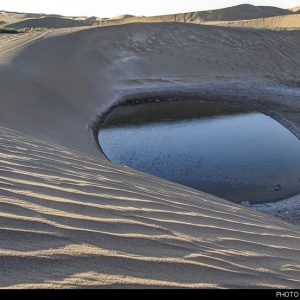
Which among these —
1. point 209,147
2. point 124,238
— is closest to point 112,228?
point 124,238

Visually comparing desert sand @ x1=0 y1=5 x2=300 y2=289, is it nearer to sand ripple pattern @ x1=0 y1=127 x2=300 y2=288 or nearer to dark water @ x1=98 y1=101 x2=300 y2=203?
sand ripple pattern @ x1=0 y1=127 x2=300 y2=288

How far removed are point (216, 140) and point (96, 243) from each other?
24.3ft

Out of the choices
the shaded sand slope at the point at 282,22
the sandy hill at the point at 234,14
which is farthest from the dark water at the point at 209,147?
the sandy hill at the point at 234,14

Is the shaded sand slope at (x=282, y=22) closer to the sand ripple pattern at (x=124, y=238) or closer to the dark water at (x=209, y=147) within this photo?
the dark water at (x=209, y=147)

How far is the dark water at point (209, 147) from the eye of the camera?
260 inches

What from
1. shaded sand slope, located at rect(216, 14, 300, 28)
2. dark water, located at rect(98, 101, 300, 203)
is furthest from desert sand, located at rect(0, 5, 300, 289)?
shaded sand slope, located at rect(216, 14, 300, 28)

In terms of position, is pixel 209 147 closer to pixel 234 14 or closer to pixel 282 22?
pixel 282 22

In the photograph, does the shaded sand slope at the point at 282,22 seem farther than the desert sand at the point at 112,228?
Yes

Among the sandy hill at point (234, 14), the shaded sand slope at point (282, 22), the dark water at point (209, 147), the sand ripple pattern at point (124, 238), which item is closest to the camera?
the sand ripple pattern at point (124, 238)

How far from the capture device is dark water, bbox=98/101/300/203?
660 centimetres

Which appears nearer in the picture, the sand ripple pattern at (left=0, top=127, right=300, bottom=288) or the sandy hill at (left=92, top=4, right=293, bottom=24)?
the sand ripple pattern at (left=0, top=127, right=300, bottom=288)

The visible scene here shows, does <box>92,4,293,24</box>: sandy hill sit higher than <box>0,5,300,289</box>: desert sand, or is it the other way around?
<box>92,4,293,24</box>: sandy hill

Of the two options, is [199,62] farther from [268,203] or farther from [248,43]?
[268,203]

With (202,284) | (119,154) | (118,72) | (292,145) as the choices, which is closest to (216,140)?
(292,145)
